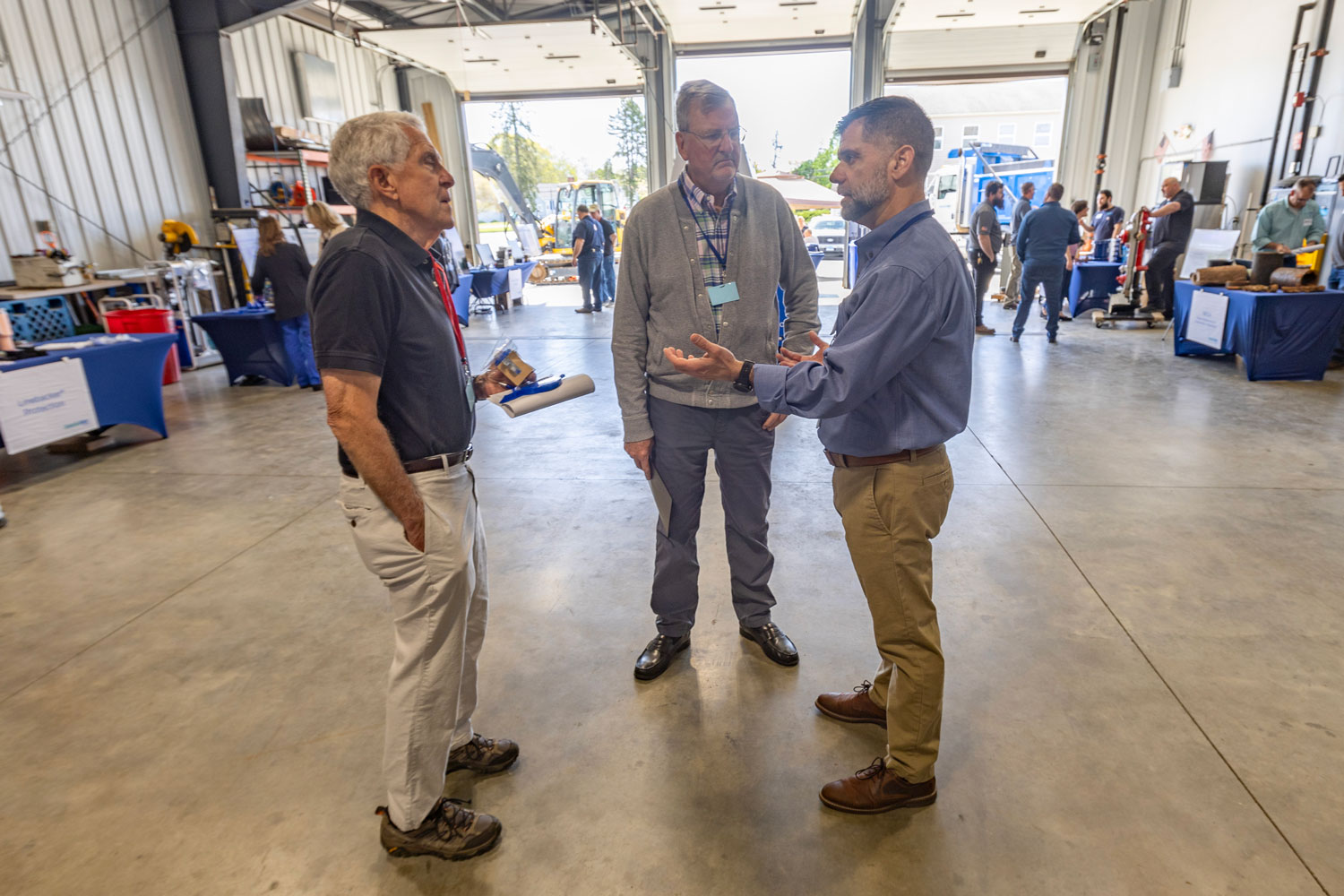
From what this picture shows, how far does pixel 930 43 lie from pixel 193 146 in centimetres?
1154

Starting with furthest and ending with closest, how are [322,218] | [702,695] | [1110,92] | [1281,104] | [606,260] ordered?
1. [606,260]
2. [1110,92]
3. [1281,104]
4. [322,218]
5. [702,695]

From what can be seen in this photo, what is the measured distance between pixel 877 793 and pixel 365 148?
185cm

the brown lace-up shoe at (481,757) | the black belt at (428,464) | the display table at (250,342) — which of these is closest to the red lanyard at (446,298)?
the black belt at (428,464)

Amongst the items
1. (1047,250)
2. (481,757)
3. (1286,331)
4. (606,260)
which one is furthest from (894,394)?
(606,260)

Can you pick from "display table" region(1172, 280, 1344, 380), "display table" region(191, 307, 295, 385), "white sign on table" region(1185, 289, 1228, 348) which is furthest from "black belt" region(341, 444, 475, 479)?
"white sign on table" region(1185, 289, 1228, 348)

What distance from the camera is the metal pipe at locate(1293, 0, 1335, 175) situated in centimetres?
757

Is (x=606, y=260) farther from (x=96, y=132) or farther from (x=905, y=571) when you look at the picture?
(x=905, y=571)

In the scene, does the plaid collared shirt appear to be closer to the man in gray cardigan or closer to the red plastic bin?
the man in gray cardigan

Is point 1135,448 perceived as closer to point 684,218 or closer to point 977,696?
point 977,696

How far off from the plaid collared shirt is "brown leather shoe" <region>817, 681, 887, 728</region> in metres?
1.15

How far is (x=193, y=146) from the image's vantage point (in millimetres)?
9117

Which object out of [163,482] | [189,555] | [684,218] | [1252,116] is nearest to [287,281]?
[163,482]

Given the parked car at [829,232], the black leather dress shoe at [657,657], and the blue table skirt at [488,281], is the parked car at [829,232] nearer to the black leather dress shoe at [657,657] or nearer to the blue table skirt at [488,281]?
the blue table skirt at [488,281]

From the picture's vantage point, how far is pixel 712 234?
2.12m
